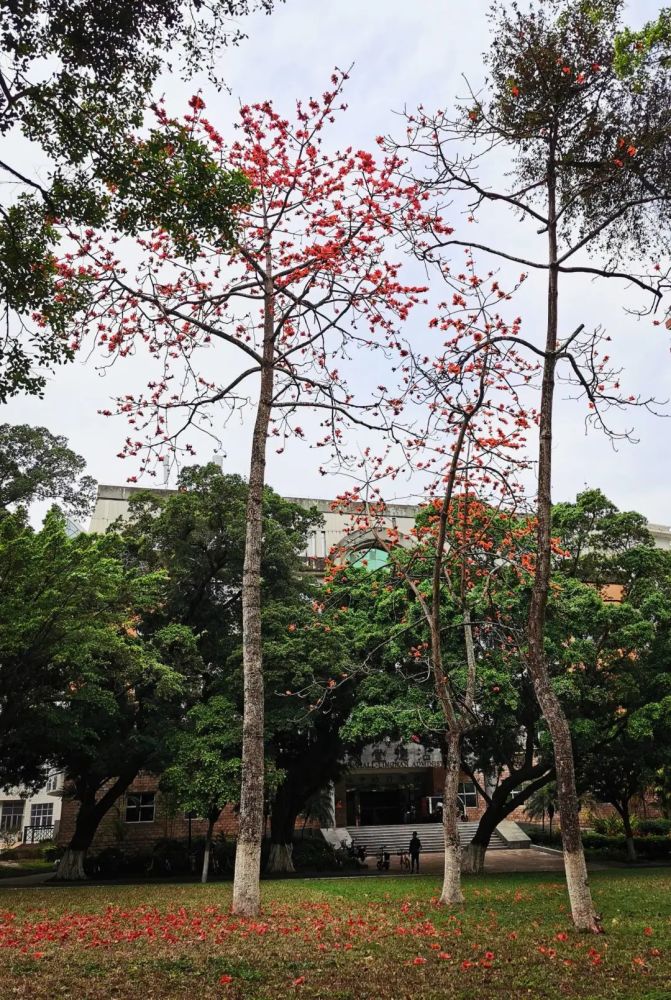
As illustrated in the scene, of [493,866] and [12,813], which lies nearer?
[493,866]

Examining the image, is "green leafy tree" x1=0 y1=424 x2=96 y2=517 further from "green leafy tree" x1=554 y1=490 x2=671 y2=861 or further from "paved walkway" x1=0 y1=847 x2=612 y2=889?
"green leafy tree" x1=554 y1=490 x2=671 y2=861

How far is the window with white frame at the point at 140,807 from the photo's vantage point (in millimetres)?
31141

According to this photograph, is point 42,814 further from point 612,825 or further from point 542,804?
point 612,825

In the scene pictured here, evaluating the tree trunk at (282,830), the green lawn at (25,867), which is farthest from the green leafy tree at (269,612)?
the green lawn at (25,867)

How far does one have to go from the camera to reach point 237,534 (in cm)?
2197

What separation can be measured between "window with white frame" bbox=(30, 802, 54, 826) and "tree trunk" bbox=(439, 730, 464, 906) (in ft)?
86.8

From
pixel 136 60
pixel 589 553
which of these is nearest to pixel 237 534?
pixel 589 553

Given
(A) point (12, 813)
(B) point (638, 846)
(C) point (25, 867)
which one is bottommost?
(C) point (25, 867)

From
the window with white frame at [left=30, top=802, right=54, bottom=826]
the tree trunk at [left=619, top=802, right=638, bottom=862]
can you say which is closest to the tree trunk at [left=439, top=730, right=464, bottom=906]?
the tree trunk at [left=619, top=802, right=638, bottom=862]

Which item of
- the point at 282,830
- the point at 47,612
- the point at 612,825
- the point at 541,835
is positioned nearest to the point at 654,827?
the point at 612,825

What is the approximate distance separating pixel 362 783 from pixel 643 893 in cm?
2300

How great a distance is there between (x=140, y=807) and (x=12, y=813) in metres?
8.72

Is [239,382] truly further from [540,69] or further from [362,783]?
[362,783]

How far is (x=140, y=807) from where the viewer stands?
31.3 m
